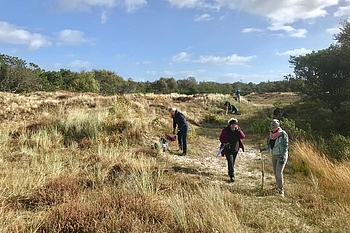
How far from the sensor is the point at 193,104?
25.9 m

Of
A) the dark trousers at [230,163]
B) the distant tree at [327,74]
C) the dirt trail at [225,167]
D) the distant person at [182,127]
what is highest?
the distant tree at [327,74]

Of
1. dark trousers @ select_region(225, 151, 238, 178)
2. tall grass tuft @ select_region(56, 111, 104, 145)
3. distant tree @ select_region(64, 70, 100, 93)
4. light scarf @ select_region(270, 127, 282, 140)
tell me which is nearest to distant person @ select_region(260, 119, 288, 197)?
light scarf @ select_region(270, 127, 282, 140)

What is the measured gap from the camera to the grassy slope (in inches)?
158

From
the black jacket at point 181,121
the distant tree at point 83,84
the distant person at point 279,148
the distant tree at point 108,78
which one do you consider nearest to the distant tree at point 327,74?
the black jacket at point 181,121

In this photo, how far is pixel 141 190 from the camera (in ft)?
16.9

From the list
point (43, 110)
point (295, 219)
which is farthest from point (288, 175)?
point (43, 110)

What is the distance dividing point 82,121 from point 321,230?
9499 millimetres

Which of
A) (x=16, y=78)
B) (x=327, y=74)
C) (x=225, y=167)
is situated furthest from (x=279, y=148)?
(x=16, y=78)

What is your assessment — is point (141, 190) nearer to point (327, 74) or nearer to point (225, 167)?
point (225, 167)

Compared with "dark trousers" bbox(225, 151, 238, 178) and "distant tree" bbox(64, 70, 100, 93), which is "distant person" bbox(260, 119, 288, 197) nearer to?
"dark trousers" bbox(225, 151, 238, 178)

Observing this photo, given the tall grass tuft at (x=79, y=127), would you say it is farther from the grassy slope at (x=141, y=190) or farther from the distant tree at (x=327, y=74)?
the distant tree at (x=327, y=74)

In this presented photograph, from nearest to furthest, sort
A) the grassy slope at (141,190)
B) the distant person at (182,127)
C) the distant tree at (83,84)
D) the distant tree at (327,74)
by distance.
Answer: the grassy slope at (141,190) → the distant person at (182,127) → the distant tree at (327,74) → the distant tree at (83,84)

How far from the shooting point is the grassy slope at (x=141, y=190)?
4.00 meters

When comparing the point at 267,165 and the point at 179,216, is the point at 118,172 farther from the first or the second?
the point at 267,165
